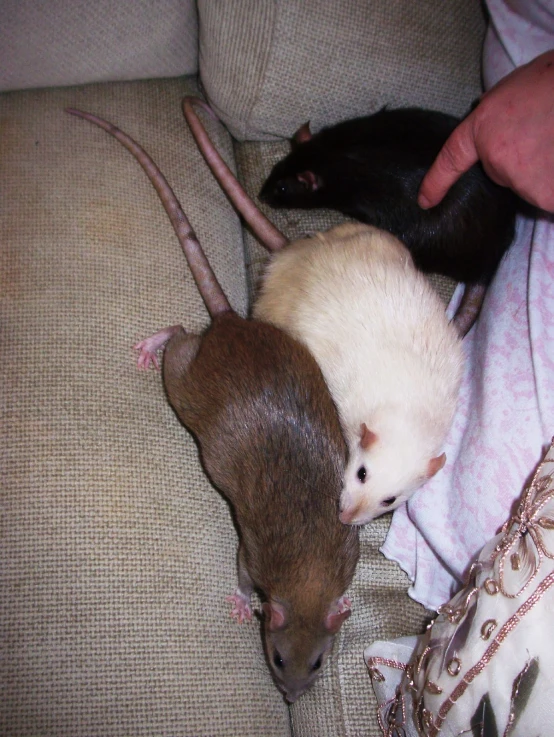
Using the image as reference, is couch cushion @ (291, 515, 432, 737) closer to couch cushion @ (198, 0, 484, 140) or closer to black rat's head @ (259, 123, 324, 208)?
black rat's head @ (259, 123, 324, 208)

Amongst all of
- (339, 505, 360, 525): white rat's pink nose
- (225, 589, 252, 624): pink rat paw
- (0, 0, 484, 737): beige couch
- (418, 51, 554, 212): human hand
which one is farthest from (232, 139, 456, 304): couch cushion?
(225, 589, 252, 624): pink rat paw

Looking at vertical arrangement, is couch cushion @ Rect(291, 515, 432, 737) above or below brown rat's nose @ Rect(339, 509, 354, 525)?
below

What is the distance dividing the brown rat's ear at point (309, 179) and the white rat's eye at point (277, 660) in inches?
58.5

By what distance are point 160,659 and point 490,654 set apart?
0.77m

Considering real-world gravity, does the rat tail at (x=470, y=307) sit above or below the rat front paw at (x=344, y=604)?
above

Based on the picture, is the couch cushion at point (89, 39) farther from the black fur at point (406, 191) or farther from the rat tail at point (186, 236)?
the black fur at point (406, 191)

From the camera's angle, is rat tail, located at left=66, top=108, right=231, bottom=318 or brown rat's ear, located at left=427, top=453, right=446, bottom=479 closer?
brown rat's ear, located at left=427, top=453, right=446, bottom=479

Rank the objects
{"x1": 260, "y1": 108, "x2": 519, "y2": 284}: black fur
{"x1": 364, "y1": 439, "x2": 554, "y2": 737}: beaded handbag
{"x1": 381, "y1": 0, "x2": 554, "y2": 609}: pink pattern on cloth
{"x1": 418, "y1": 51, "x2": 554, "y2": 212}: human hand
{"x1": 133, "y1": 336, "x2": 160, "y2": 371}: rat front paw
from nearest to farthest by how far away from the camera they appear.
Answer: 1. {"x1": 364, "y1": 439, "x2": 554, "y2": 737}: beaded handbag
2. {"x1": 418, "y1": 51, "x2": 554, "y2": 212}: human hand
3. {"x1": 381, "y1": 0, "x2": 554, "y2": 609}: pink pattern on cloth
4. {"x1": 133, "y1": 336, "x2": 160, "y2": 371}: rat front paw
5. {"x1": 260, "y1": 108, "x2": 519, "y2": 284}: black fur

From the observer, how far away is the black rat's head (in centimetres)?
223

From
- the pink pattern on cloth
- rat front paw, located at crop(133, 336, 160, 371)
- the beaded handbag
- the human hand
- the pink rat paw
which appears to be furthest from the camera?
rat front paw, located at crop(133, 336, 160, 371)

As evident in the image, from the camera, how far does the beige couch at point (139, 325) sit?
152 centimetres

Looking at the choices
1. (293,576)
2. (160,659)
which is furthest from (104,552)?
(293,576)

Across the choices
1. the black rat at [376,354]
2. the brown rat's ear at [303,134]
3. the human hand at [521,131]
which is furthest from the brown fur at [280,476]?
the brown rat's ear at [303,134]

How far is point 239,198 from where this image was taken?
6.71 ft
